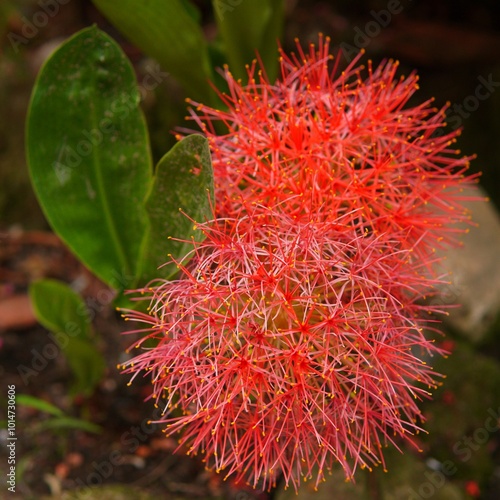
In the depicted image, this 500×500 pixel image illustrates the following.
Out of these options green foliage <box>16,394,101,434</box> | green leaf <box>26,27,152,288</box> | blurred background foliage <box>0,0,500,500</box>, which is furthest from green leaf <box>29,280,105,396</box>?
blurred background foliage <box>0,0,500,500</box>

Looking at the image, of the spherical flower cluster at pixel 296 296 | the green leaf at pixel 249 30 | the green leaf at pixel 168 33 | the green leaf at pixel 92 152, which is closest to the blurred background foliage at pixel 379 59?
the green leaf at pixel 249 30

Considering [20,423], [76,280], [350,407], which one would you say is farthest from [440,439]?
[76,280]

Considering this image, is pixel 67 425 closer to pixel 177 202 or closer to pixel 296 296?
pixel 177 202

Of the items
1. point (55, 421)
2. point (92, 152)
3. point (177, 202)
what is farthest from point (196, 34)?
point (55, 421)

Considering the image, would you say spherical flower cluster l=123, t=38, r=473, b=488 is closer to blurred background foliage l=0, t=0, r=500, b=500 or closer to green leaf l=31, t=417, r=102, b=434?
green leaf l=31, t=417, r=102, b=434

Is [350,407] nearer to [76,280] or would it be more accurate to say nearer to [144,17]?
[144,17]

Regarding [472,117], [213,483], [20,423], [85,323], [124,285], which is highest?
[472,117]
